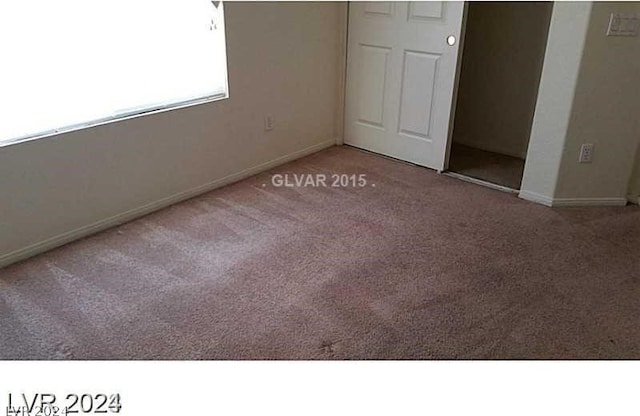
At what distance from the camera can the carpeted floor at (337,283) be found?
6.87 feet

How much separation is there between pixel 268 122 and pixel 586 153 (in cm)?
206

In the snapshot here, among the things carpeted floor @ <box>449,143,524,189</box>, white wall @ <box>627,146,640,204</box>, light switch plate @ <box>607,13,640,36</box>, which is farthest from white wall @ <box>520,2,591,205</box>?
white wall @ <box>627,146,640,204</box>

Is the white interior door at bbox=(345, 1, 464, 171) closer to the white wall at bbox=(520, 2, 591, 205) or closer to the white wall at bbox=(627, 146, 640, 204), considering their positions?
the white wall at bbox=(520, 2, 591, 205)

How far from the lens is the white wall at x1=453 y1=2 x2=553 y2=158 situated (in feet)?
12.7

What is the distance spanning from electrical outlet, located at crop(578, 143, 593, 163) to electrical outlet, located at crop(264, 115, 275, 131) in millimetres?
2012

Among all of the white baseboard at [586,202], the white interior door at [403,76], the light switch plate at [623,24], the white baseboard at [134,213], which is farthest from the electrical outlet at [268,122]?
the light switch plate at [623,24]

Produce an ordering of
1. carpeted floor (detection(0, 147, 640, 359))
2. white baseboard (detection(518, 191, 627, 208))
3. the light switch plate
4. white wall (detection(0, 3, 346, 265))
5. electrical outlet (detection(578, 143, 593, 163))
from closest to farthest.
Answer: carpeted floor (detection(0, 147, 640, 359)) < white wall (detection(0, 3, 346, 265)) < the light switch plate < electrical outlet (detection(578, 143, 593, 163)) < white baseboard (detection(518, 191, 627, 208))

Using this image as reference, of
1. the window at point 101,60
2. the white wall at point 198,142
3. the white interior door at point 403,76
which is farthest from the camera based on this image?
the white interior door at point 403,76

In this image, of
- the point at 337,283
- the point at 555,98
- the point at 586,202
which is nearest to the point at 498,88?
the point at 555,98

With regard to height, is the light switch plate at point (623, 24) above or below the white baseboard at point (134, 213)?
above

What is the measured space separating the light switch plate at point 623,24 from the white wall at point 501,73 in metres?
1.00

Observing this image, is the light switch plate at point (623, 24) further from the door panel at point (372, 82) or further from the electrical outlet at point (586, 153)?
the door panel at point (372, 82)

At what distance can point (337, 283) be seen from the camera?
247 centimetres

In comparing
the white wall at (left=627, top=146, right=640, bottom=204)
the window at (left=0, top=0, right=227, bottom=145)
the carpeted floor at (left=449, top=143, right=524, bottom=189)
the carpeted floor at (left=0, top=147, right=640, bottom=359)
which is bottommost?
the carpeted floor at (left=0, top=147, right=640, bottom=359)
